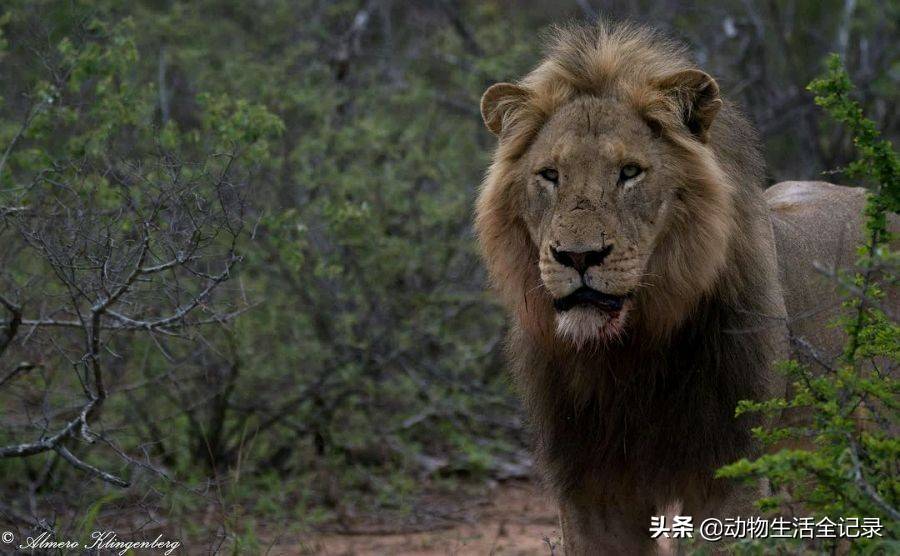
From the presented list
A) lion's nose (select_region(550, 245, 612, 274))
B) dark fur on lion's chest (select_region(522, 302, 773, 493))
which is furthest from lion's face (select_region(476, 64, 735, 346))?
dark fur on lion's chest (select_region(522, 302, 773, 493))

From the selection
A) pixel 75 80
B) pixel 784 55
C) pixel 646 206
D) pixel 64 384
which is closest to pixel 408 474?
pixel 64 384

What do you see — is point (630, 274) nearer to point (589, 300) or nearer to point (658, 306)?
point (589, 300)

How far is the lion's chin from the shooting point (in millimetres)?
3592

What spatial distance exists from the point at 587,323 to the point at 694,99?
2.94ft

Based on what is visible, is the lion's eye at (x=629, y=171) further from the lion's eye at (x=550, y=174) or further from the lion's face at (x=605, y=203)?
the lion's eye at (x=550, y=174)

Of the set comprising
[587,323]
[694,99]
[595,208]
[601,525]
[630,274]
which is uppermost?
[694,99]

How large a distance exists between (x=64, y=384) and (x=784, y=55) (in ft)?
21.2

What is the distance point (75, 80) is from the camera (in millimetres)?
5180

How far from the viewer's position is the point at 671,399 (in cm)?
400

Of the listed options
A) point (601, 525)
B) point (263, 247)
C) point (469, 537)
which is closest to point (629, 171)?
point (601, 525)

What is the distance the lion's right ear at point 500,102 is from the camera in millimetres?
4207

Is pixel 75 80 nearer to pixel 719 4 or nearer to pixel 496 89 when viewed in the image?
pixel 496 89

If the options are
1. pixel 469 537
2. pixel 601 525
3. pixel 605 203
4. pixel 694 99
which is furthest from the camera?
pixel 469 537

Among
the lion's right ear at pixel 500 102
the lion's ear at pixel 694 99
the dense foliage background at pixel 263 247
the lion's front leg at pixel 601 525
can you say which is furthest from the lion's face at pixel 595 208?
the dense foliage background at pixel 263 247
